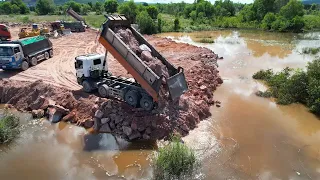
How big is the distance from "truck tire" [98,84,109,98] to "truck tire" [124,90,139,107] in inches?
54.8

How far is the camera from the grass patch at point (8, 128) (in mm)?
11945

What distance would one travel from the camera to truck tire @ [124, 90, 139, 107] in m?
12.9

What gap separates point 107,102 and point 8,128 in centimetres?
472

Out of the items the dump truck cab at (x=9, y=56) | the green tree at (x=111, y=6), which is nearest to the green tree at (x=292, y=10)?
the green tree at (x=111, y=6)

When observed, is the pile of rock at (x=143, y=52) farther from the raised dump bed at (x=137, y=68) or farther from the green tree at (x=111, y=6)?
the green tree at (x=111, y=6)

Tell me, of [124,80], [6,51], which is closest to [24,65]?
[6,51]

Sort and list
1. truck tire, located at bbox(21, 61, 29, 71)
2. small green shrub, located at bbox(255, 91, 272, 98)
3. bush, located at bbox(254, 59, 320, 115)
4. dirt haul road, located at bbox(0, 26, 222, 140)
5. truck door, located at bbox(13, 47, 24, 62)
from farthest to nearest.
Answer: truck tire, located at bbox(21, 61, 29, 71)
truck door, located at bbox(13, 47, 24, 62)
small green shrub, located at bbox(255, 91, 272, 98)
bush, located at bbox(254, 59, 320, 115)
dirt haul road, located at bbox(0, 26, 222, 140)

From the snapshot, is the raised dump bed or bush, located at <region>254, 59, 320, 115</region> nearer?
the raised dump bed

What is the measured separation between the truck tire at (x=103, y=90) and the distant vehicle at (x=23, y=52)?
28.6 feet

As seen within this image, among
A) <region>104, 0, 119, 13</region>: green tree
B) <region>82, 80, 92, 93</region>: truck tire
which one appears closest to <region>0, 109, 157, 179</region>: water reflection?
<region>82, 80, 92, 93</region>: truck tire

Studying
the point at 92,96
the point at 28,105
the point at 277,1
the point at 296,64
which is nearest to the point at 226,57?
the point at 296,64

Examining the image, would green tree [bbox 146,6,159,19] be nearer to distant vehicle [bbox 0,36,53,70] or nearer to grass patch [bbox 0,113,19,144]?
distant vehicle [bbox 0,36,53,70]

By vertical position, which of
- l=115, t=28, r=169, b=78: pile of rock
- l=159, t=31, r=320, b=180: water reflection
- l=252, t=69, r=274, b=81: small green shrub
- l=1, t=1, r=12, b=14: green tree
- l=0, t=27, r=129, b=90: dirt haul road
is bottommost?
l=1, t=1, r=12, b=14: green tree

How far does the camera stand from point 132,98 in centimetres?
1297
